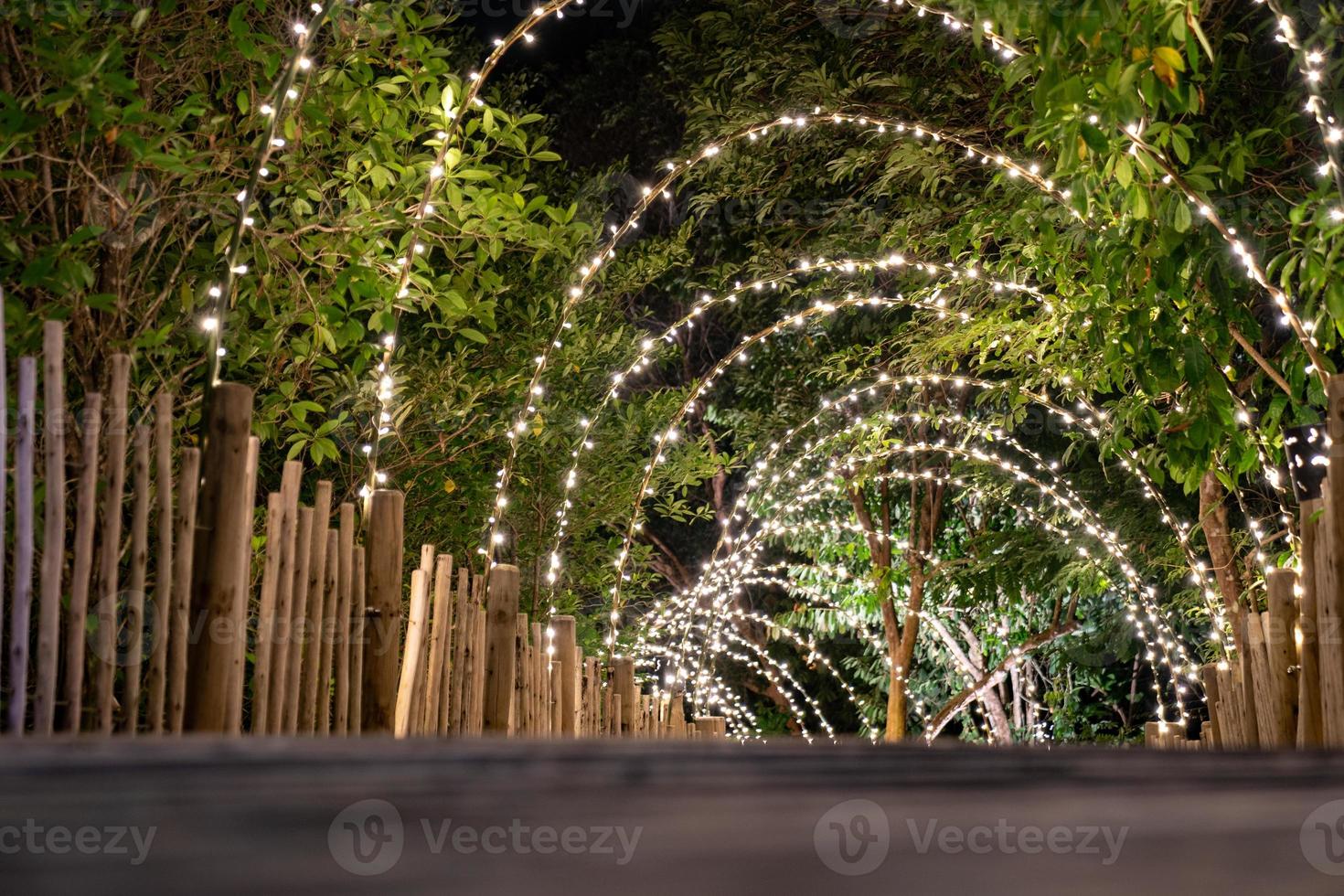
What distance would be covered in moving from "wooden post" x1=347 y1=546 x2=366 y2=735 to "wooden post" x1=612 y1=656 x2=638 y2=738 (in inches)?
116

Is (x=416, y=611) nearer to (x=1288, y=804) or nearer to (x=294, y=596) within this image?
(x=294, y=596)

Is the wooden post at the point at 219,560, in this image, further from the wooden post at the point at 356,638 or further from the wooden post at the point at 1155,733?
the wooden post at the point at 1155,733

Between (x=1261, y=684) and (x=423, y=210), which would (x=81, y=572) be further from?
(x=1261, y=684)

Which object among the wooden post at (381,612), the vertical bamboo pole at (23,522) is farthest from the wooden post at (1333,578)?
the vertical bamboo pole at (23,522)

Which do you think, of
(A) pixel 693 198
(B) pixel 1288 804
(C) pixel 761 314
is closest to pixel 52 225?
(B) pixel 1288 804

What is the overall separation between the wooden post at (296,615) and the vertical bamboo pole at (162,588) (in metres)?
0.40

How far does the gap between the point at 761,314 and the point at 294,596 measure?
8.54 m

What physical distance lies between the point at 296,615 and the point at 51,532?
2.32ft

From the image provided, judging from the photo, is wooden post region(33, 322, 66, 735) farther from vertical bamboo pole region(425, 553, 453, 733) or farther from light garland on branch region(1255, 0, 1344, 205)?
light garland on branch region(1255, 0, 1344, 205)

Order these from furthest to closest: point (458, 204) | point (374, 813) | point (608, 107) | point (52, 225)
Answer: point (608, 107)
point (458, 204)
point (52, 225)
point (374, 813)

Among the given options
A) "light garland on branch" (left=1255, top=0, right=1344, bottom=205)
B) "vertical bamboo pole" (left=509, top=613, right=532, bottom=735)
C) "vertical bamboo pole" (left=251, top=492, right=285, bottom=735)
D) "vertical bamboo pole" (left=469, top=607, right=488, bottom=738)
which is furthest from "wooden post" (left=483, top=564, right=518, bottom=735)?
"light garland on branch" (left=1255, top=0, right=1344, bottom=205)

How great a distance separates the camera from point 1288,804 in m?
1.05

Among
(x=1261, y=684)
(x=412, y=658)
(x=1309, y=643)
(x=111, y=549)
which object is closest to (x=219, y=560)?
(x=111, y=549)

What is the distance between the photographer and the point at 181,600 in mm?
2258
